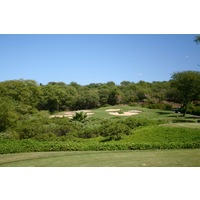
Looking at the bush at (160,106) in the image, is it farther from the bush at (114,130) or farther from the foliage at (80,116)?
the foliage at (80,116)

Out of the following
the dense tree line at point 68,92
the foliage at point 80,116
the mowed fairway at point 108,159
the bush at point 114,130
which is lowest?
the mowed fairway at point 108,159

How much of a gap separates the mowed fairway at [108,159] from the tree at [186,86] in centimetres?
205

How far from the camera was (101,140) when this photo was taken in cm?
984

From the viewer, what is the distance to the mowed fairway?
804cm

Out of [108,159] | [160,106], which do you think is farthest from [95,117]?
[160,106]

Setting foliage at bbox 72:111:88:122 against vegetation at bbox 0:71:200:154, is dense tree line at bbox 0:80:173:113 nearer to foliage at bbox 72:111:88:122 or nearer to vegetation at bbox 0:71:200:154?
vegetation at bbox 0:71:200:154

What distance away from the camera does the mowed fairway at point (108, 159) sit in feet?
26.4

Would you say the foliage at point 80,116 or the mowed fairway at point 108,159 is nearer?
the mowed fairway at point 108,159

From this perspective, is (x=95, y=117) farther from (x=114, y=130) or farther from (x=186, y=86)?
(x=186, y=86)

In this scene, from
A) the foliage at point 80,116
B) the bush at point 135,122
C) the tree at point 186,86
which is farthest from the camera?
A: the bush at point 135,122

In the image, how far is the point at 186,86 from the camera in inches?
379

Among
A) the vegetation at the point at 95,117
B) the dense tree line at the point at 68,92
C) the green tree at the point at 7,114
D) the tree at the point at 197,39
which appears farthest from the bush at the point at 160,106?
the green tree at the point at 7,114
